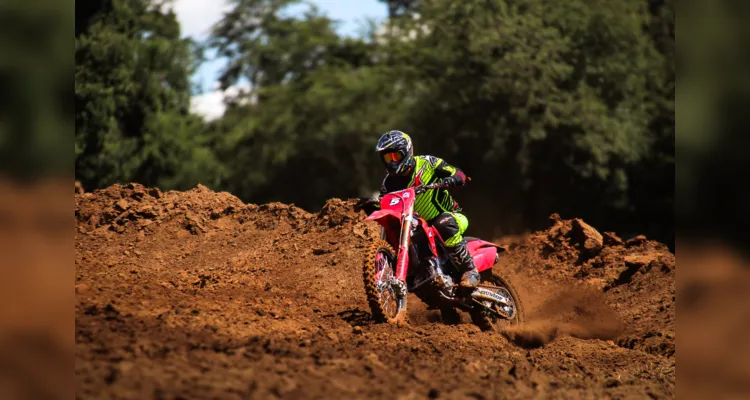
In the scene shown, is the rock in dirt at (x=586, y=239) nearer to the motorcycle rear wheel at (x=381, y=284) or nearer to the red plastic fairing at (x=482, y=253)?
the red plastic fairing at (x=482, y=253)

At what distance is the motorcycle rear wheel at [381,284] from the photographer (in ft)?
30.6

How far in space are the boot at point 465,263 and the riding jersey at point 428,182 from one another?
0.48 metres

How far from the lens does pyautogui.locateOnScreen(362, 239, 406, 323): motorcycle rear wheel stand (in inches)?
367

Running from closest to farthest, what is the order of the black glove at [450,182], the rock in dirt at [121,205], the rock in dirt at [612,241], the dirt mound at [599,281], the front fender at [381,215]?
the front fender at [381,215], the black glove at [450,182], the dirt mound at [599,281], the rock in dirt at [121,205], the rock in dirt at [612,241]

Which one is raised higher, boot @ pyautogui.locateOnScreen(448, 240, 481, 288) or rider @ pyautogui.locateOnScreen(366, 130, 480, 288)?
rider @ pyautogui.locateOnScreen(366, 130, 480, 288)

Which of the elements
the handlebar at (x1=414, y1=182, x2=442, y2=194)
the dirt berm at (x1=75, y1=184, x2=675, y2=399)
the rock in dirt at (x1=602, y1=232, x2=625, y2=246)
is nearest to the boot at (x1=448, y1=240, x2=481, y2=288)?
the dirt berm at (x1=75, y1=184, x2=675, y2=399)

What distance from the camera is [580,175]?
34156 millimetres

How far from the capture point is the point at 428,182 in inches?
417

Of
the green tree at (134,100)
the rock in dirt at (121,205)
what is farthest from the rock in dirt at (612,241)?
the green tree at (134,100)

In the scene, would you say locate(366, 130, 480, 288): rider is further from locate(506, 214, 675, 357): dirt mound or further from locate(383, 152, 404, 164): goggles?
locate(506, 214, 675, 357): dirt mound
